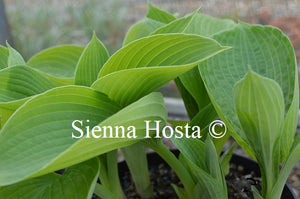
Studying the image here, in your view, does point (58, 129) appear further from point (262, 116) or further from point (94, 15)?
point (94, 15)

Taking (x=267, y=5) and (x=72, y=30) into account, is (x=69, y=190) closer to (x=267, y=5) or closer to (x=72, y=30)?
(x=267, y=5)

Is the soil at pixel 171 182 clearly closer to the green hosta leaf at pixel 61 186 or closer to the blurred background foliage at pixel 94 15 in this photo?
the green hosta leaf at pixel 61 186

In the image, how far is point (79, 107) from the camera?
37 cm

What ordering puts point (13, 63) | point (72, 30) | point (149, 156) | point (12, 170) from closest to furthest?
point (12, 170) → point (13, 63) → point (149, 156) → point (72, 30)

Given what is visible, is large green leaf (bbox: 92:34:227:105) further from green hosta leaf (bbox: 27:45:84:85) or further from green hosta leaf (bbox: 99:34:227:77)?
green hosta leaf (bbox: 27:45:84:85)

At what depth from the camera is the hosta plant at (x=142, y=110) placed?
0.32m

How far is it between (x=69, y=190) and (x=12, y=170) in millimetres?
90

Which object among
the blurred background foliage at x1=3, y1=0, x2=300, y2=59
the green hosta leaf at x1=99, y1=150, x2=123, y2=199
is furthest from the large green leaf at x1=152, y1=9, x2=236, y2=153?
the blurred background foliage at x1=3, y1=0, x2=300, y2=59

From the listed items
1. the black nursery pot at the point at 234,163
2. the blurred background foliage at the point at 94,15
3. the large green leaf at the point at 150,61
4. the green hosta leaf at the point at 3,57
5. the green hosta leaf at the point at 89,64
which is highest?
the blurred background foliage at the point at 94,15

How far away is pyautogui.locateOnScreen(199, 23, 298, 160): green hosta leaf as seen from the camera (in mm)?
422

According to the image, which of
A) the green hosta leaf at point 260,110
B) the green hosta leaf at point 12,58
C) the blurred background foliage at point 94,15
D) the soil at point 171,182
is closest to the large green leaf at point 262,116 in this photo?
the green hosta leaf at point 260,110

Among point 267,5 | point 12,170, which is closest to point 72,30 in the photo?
point 267,5

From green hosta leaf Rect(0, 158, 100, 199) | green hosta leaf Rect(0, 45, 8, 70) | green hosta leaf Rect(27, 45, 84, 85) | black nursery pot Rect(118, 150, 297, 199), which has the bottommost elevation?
green hosta leaf Rect(0, 158, 100, 199)

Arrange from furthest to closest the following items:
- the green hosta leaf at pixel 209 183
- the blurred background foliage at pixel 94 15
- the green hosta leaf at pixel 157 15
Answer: the blurred background foliage at pixel 94 15
the green hosta leaf at pixel 157 15
the green hosta leaf at pixel 209 183
